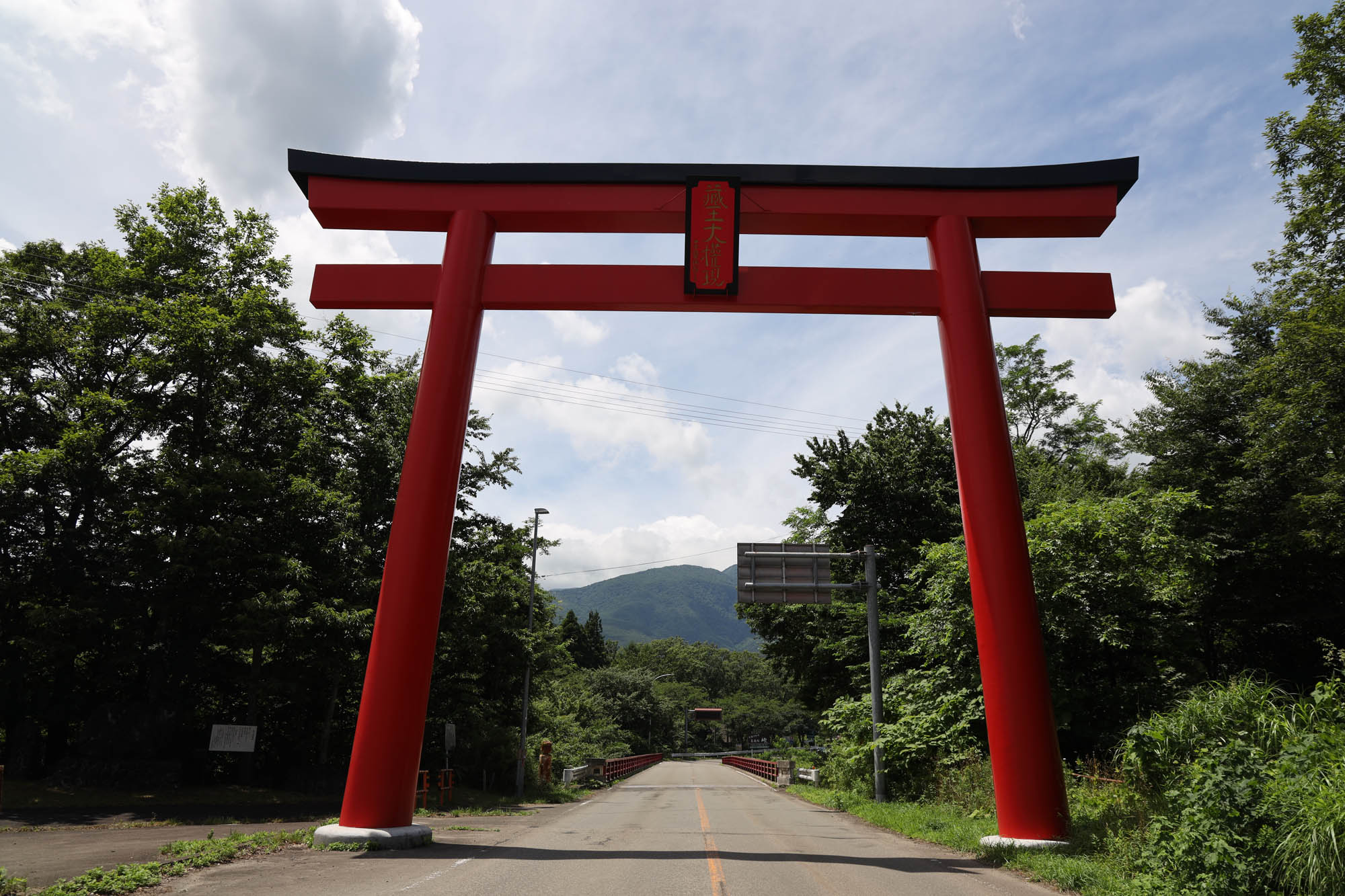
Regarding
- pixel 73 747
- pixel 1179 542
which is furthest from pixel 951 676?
pixel 73 747

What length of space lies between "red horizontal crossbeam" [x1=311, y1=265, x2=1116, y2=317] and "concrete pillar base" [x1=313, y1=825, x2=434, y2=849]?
24.8 ft

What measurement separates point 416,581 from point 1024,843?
8554 millimetres

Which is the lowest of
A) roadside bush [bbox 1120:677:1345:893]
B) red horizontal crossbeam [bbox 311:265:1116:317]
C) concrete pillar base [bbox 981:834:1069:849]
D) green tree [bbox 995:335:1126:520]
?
concrete pillar base [bbox 981:834:1069:849]

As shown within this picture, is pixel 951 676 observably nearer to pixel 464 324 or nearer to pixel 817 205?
pixel 817 205

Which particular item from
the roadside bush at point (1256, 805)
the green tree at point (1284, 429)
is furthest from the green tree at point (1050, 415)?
the roadside bush at point (1256, 805)

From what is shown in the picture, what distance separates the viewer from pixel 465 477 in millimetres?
28172

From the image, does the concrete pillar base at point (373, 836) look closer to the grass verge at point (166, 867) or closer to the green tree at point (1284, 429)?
the grass verge at point (166, 867)

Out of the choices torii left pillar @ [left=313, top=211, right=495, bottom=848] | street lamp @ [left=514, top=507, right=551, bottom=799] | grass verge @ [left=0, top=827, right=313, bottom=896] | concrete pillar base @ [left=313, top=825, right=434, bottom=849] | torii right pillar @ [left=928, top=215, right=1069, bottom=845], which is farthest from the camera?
street lamp @ [left=514, top=507, right=551, bottom=799]

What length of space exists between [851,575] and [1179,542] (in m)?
12.6

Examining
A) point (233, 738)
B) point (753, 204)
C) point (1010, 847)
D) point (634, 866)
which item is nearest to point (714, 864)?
point (634, 866)

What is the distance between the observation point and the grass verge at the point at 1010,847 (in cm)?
752

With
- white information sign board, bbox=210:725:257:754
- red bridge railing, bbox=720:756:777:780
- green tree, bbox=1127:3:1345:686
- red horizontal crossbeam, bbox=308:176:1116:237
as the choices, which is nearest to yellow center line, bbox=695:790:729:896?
red horizontal crossbeam, bbox=308:176:1116:237

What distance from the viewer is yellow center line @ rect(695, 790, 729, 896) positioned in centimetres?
728

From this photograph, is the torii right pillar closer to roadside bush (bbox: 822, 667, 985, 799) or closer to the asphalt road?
the asphalt road
